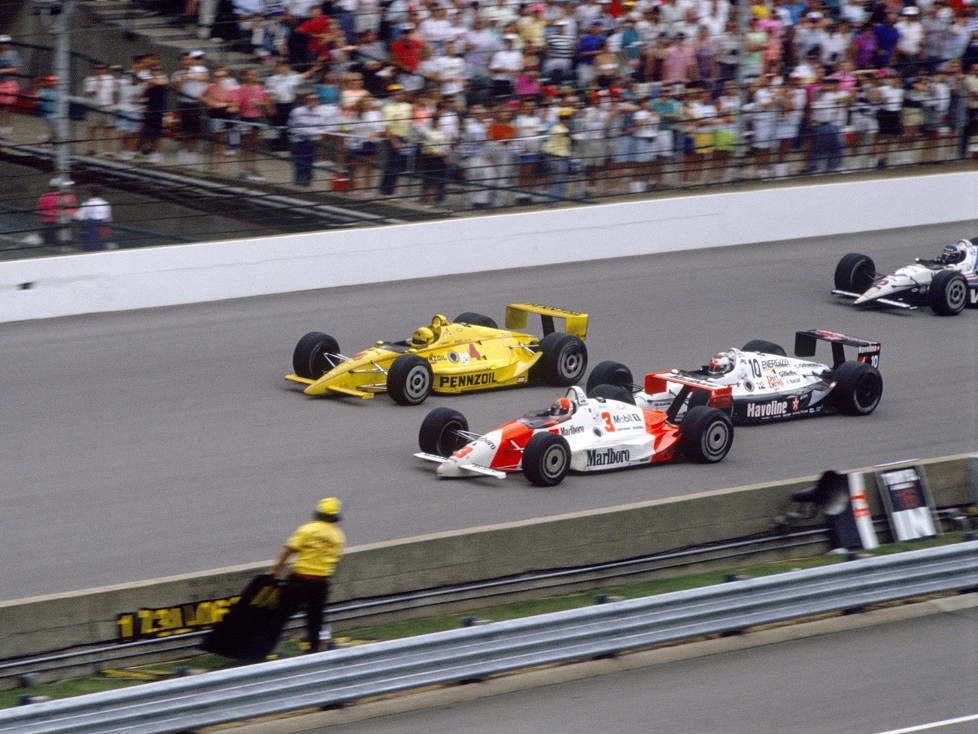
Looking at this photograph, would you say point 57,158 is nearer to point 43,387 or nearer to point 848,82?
point 43,387

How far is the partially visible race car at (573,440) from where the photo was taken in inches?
444

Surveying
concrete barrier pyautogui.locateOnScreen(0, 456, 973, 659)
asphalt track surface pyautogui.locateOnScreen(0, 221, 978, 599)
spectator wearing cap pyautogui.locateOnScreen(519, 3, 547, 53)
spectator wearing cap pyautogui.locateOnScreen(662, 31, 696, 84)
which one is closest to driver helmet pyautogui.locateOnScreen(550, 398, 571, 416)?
asphalt track surface pyautogui.locateOnScreen(0, 221, 978, 599)

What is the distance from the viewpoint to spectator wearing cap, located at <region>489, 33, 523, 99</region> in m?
19.4

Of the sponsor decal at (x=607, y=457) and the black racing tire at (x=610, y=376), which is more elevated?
the black racing tire at (x=610, y=376)

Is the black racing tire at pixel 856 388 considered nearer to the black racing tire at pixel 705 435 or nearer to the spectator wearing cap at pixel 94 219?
the black racing tire at pixel 705 435

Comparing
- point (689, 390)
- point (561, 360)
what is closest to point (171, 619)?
point (689, 390)

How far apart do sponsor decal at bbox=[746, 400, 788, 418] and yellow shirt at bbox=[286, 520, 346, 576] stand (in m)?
5.81

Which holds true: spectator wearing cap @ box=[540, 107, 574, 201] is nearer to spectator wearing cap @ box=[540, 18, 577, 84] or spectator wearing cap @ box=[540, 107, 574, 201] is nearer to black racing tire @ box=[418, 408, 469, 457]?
spectator wearing cap @ box=[540, 18, 577, 84]

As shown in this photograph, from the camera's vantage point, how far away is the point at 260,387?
13.9m

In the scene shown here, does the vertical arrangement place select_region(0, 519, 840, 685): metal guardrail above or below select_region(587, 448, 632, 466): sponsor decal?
below

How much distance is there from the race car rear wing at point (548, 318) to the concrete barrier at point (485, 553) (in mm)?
4123

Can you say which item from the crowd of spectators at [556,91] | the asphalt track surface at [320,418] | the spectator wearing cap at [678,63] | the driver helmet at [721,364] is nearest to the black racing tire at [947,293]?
the asphalt track surface at [320,418]

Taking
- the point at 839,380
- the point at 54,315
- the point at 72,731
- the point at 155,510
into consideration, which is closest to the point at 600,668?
the point at 72,731

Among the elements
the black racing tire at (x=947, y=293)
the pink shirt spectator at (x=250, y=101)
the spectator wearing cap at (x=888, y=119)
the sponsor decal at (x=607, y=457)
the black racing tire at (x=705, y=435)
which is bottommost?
the sponsor decal at (x=607, y=457)
